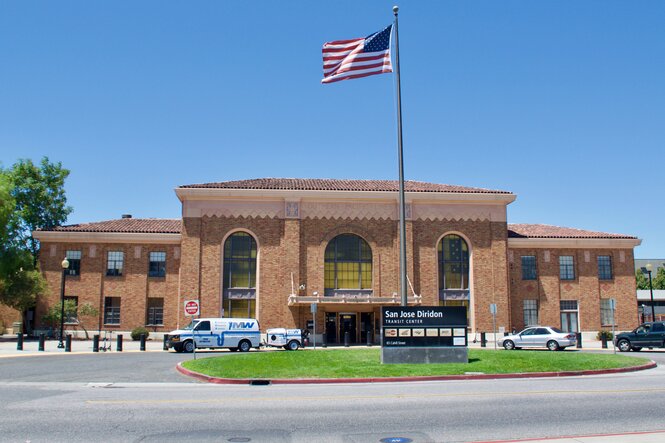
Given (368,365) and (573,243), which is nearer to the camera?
(368,365)

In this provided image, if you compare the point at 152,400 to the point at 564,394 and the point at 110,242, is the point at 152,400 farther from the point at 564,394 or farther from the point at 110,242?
Result: the point at 110,242

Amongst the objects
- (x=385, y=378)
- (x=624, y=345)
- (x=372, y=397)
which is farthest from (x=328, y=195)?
(x=372, y=397)

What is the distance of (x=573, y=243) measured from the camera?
152 ft

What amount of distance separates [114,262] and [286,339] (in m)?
16.6

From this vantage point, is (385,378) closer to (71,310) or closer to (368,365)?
(368,365)

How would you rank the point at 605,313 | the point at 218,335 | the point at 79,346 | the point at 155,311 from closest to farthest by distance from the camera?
the point at 218,335, the point at 79,346, the point at 155,311, the point at 605,313

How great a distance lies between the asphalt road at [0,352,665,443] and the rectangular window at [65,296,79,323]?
960 inches

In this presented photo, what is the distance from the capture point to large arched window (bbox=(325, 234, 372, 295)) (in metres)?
43.5

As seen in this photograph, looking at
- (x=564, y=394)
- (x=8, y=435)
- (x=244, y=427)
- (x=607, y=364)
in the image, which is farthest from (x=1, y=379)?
(x=607, y=364)

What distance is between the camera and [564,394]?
48.3ft

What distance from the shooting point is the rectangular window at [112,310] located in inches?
1743

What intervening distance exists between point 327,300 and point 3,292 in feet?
71.8

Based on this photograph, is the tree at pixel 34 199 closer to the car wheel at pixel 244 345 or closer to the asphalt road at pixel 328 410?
the car wheel at pixel 244 345

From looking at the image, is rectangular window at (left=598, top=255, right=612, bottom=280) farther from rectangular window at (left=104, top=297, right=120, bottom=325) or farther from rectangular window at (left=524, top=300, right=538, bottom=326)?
rectangular window at (left=104, top=297, right=120, bottom=325)
